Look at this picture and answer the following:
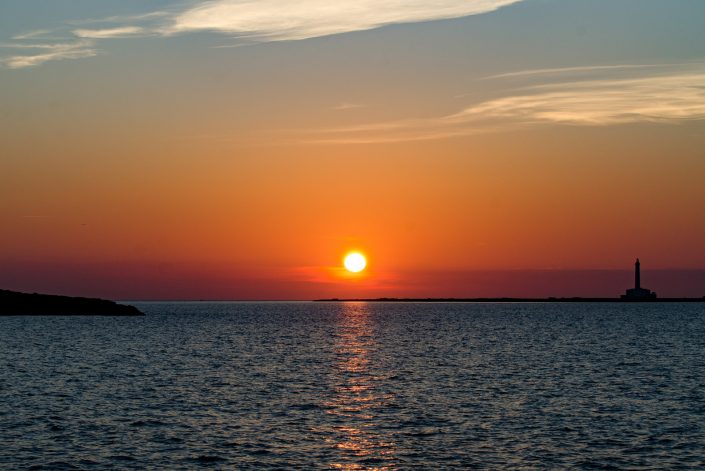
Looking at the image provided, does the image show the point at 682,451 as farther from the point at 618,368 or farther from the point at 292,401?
the point at 618,368

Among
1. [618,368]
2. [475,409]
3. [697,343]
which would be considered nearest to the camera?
[475,409]

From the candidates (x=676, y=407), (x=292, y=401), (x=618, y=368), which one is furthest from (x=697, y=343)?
(x=292, y=401)

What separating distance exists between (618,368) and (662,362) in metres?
10.0

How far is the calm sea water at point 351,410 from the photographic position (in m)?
38.8

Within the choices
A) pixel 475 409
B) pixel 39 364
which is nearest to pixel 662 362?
pixel 475 409

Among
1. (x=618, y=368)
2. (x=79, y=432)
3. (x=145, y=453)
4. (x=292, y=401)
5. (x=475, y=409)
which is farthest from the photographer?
(x=618, y=368)

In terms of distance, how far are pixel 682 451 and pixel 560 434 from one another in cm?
644

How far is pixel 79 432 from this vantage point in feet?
145

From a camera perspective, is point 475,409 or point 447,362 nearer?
point 475,409

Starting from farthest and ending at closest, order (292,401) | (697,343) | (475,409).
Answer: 1. (697,343)
2. (292,401)
3. (475,409)

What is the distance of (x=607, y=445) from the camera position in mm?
41594

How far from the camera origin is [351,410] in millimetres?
52844

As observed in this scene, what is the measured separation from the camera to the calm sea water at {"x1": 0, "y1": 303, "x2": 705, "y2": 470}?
127 ft

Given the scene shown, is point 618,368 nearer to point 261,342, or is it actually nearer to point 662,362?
point 662,362
